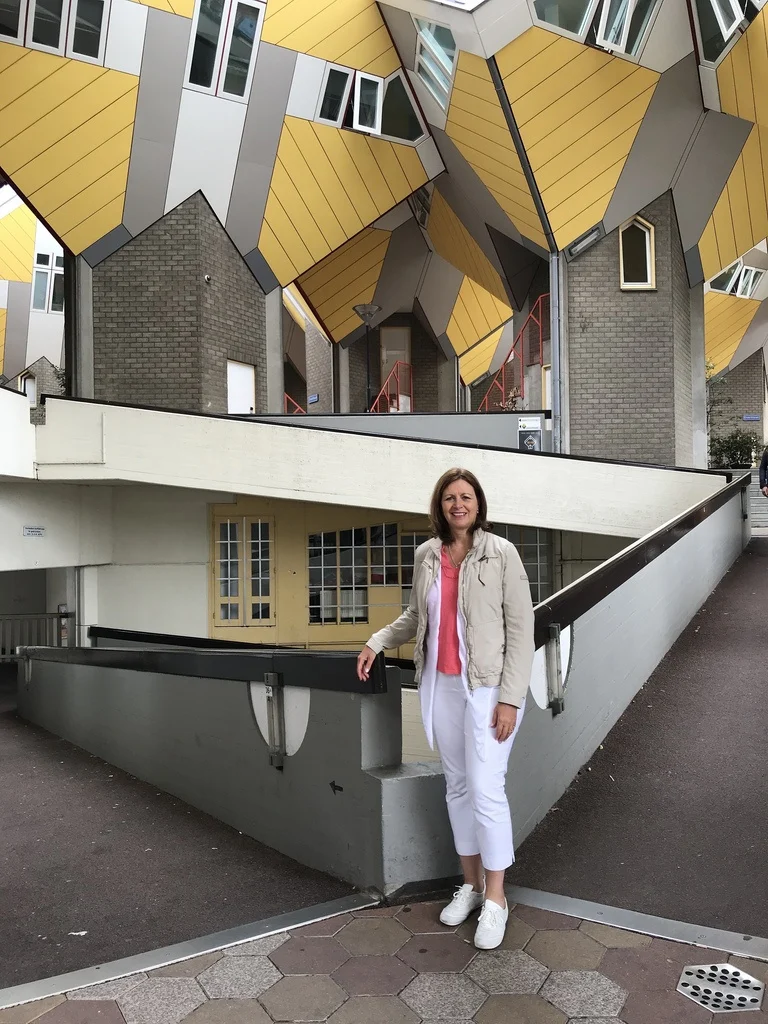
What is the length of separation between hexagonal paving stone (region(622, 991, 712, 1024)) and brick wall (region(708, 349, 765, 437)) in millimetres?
31613

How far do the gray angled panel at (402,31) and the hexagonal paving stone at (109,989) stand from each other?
13.8 meters

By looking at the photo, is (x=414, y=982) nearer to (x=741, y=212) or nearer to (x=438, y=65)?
(x=438, y=65)

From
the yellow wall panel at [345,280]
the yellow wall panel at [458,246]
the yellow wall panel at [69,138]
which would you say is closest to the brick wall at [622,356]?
the yellow wall panel at [458,246]

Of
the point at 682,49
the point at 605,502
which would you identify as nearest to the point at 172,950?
the point at 605,502

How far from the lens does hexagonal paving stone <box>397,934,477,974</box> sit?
262cm

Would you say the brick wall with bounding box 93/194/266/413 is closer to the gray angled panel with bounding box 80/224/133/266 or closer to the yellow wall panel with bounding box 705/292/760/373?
the gray angled panel with bounding box 80/224/133/266

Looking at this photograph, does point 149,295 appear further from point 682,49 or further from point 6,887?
point 6,887

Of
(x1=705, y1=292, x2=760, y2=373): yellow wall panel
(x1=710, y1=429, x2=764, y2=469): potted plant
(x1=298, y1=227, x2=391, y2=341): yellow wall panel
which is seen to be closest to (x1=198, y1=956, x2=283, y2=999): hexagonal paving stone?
(x1=298, y1=227, x2=391, y2=341): yellow wall panel

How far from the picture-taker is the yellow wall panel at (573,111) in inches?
483

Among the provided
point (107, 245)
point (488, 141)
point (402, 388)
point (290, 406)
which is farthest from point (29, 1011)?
point (290, 406)

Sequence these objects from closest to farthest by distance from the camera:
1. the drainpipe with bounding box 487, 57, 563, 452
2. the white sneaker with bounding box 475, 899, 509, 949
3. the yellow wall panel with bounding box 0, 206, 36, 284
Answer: the white sneaker with bounding box 475, 899, 509, 949, the drainpipe with bounding box 487, 57, 563, 452, the yellow wall panel with bounding box 0, 206, 36, 284

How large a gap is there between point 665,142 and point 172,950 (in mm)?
14090

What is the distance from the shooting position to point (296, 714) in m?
3.55

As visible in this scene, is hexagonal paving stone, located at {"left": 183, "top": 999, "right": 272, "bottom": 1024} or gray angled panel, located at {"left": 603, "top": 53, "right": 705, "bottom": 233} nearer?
hexagonal paving stone, located at {"left": 183, "top": 999, "right": 272, "bottom": 1024}
